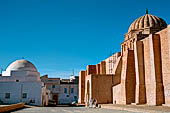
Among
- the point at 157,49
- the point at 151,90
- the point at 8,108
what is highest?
the point at 157,49

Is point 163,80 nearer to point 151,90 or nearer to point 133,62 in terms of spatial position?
point 151,90

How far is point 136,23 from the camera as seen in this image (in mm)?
28703

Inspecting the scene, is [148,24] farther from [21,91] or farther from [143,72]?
[21,91]

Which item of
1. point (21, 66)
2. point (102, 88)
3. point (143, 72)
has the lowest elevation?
point (102, 88)

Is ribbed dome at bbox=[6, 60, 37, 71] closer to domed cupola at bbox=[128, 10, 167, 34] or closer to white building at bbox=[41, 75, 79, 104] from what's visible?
domed cupola at bbox=[128, 10, 167, 34]

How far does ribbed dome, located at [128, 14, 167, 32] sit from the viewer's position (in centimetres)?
2741

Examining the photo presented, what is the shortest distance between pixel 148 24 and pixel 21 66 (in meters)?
17.0

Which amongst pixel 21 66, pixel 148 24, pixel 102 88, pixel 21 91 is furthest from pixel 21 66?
pixel 148 24

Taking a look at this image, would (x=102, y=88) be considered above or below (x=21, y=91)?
above

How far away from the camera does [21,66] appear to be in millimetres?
29297

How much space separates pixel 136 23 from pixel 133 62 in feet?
24.7

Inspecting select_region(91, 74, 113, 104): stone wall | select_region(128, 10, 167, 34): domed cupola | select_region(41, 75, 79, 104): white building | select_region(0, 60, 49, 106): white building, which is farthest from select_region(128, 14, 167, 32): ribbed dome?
select_region(41, 75, 79, 104): white building

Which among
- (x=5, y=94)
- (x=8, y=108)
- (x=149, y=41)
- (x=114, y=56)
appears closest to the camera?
(x=8, y=108)

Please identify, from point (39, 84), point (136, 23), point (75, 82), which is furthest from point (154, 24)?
point (75, 82)
